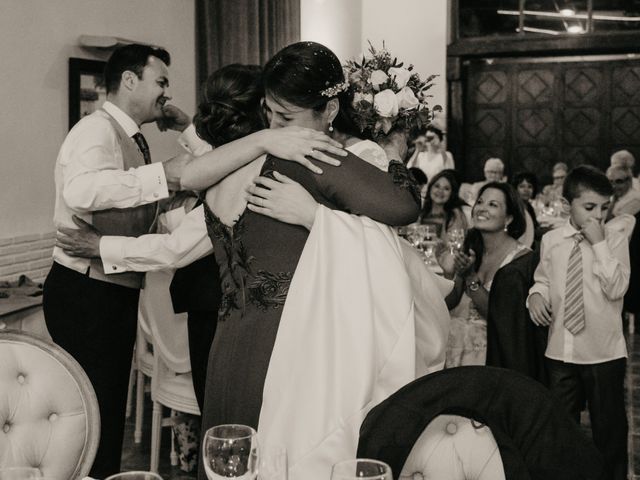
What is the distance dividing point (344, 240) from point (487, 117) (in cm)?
1086

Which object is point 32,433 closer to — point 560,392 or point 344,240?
point 344,240

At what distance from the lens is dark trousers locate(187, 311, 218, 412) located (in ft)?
10.6

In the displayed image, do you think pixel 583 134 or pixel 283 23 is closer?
pixel 283 23

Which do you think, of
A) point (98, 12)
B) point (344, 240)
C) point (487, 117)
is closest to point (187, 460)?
point (344, 240)

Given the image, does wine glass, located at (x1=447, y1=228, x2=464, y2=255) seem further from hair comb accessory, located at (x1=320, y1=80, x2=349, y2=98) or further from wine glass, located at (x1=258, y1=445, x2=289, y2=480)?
wine glass, located at (x1=258, y1=445, x2=289, y2=480)

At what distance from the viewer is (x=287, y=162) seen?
77.7 inches

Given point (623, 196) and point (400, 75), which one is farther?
point (623, 196)

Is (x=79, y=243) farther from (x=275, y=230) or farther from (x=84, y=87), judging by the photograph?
(x=84, y=87)

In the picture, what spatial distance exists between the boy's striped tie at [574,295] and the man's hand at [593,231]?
0.09 m

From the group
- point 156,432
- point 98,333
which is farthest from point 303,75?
point 156,432

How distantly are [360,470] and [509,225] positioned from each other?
3.23 m

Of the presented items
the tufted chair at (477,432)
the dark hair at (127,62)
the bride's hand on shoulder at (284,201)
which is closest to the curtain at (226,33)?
the dark hair at (127,62)

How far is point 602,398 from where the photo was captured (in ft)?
10.8

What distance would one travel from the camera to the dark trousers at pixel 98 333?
2877mm
